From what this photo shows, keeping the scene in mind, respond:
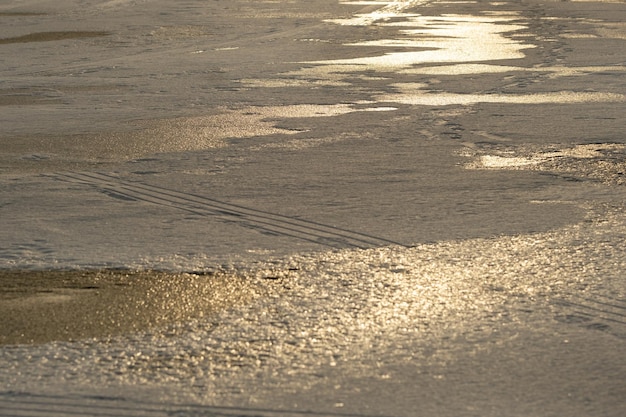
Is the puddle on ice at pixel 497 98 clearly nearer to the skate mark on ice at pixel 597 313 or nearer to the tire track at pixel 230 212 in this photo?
the tire track at pixel 230 212

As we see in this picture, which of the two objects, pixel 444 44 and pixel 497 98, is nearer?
pixel 497 98

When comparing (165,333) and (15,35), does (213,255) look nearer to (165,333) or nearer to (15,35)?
(165,333)


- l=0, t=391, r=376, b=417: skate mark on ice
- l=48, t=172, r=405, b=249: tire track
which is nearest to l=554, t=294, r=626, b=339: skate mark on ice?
l=48, t=172, r=405, b=249: tire track

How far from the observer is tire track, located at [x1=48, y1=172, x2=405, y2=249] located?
711cm

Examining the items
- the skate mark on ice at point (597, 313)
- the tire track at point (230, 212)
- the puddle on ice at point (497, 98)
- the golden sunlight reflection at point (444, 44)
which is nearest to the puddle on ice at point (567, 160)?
the tire track at point (230, 212)

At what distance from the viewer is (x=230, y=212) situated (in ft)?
25.7

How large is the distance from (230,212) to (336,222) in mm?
756

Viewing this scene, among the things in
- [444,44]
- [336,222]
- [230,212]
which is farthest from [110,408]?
[444,44]

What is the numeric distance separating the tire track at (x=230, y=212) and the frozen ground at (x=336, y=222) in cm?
3

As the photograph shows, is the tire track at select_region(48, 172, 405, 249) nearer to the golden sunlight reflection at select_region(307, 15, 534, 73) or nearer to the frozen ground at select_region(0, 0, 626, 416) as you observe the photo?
the frozen ground at select_region(0, 0, 626, 416)

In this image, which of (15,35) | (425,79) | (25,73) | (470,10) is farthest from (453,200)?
(470,10)

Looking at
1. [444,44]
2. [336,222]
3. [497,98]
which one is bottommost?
[444,44]

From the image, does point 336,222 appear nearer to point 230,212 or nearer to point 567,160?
point 230,212

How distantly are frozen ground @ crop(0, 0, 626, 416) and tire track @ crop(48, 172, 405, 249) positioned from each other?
0.03 meters
